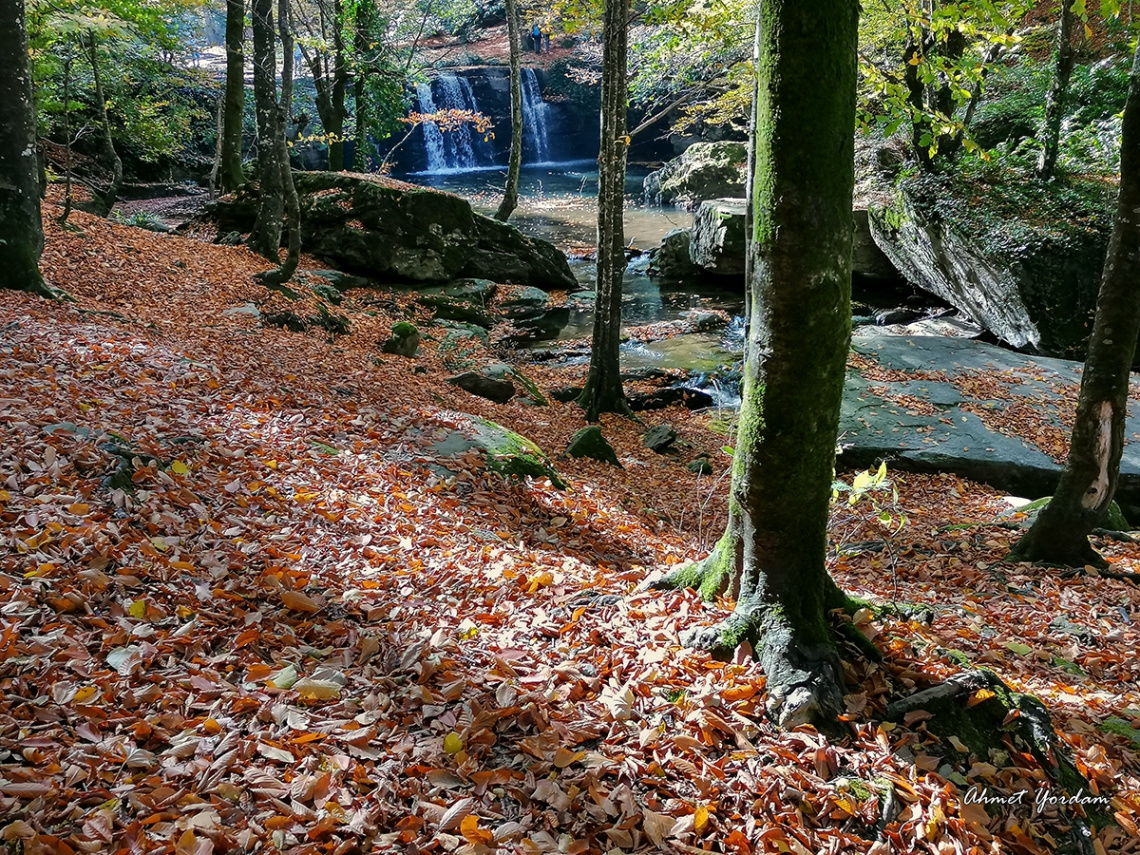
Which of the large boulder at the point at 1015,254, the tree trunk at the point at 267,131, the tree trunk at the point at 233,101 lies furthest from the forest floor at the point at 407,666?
the tree trunk at the point at 233,101

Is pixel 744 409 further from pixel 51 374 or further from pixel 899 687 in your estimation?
pixel 51 374

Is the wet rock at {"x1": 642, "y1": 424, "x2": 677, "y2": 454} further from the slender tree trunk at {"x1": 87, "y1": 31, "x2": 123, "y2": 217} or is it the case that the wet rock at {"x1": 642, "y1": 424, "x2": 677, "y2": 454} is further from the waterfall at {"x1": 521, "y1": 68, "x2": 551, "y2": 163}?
the waterfall at {"x1": 521, "y1": 68, "x2": 551, "y2": 163}

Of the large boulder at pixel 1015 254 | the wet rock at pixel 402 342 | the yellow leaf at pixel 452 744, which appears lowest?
the yellow leaf at pixel 452 744

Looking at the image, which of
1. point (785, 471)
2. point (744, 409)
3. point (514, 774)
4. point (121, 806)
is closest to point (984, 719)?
point (785, 471)

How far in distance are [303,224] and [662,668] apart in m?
14.7

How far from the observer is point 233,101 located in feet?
48.4

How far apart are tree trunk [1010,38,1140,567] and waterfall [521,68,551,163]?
123 ft

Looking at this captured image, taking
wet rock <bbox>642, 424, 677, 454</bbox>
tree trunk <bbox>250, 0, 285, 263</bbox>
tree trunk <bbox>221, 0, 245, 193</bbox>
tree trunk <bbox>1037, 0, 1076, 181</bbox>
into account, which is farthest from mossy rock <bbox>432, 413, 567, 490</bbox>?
tree trunk <bbox>1037, 0, 1076, 181</bbox>

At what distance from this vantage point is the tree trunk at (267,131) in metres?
9.96

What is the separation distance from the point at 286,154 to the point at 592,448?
21.6 feet

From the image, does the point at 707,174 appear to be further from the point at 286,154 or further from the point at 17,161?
the point at 17,161

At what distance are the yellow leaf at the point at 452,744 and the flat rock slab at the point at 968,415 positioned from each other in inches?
261

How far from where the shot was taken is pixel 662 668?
3154 millimetres

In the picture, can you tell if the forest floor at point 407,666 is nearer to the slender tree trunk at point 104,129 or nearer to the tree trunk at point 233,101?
the slender tree trunk at point 104,129
